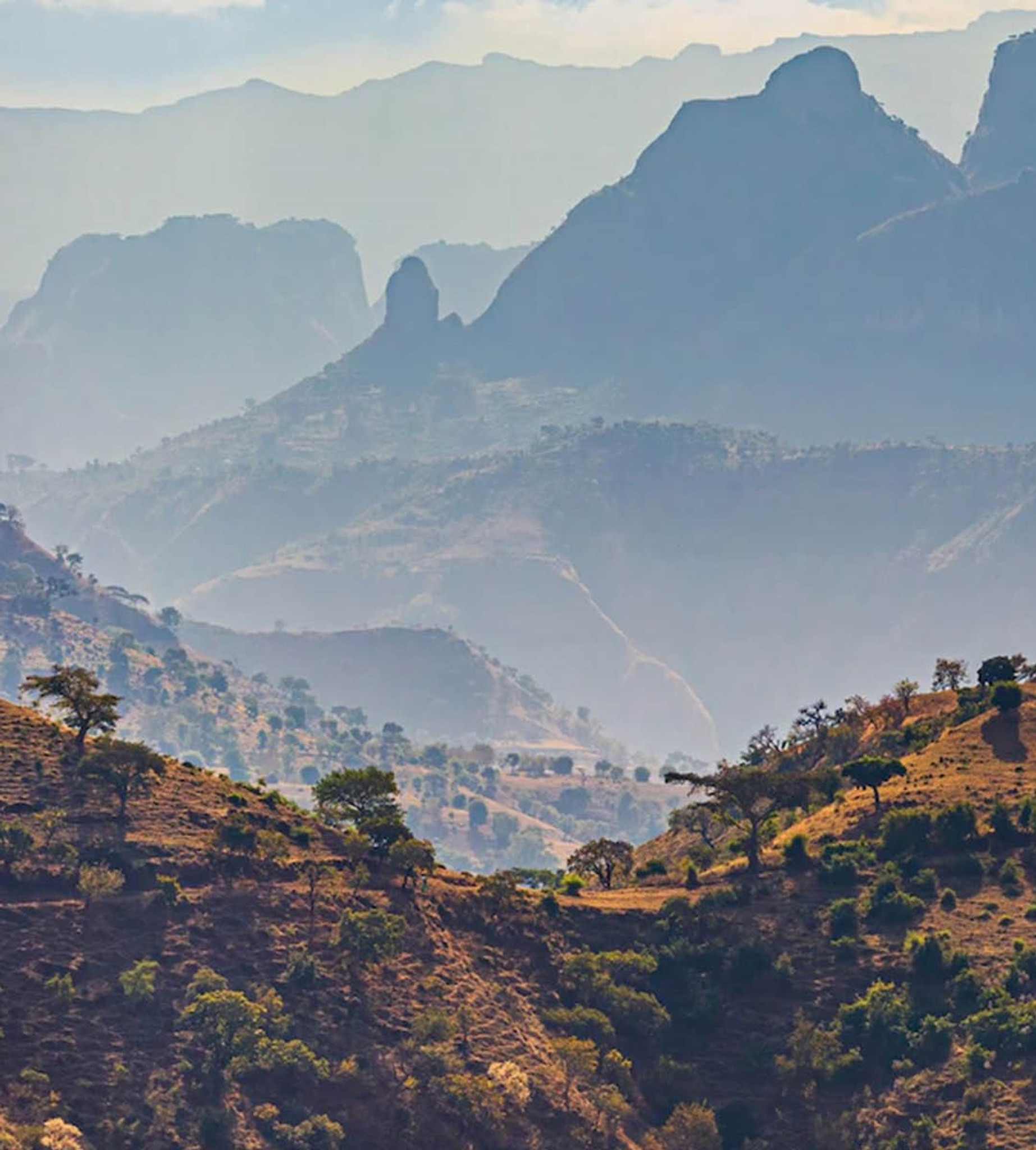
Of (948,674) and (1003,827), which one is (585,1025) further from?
(948,674)

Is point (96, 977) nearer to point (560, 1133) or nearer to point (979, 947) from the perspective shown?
point (560, 1133)

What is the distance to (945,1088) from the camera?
12100 cm

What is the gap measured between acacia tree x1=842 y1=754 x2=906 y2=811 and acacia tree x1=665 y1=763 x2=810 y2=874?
4.25m

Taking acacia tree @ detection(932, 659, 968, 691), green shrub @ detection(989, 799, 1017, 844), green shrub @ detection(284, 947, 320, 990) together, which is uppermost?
acacia tree @ detection(932, 659, 968, 691)

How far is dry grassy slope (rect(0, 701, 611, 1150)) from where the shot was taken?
113 meters

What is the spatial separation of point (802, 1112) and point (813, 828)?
29956 millimetres

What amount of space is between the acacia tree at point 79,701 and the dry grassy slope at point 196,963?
5.57 feet

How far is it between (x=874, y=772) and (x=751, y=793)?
353 inches

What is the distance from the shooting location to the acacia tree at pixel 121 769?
13412 centimetres

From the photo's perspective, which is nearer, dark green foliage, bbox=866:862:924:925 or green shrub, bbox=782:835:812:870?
dark green foliage, bbox=866:862:924:925

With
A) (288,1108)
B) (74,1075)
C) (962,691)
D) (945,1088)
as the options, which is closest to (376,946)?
(288,1108)

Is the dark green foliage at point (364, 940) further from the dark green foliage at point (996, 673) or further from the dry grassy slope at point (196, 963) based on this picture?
the dark green foliage at point (996, 673)

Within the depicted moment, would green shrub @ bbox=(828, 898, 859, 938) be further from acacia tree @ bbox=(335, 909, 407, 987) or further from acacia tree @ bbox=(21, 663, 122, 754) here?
acacia tree @ bbox=(21, 663, 122, 754)

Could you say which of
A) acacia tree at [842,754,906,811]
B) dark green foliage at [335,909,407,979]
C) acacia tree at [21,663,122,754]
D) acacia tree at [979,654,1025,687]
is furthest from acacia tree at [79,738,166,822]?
acacia tree at [979,654,1025,687]
